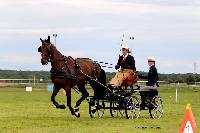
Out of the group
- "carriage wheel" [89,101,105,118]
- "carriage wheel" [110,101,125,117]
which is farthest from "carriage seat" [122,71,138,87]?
"carriage wheel" [89,101,105,118]

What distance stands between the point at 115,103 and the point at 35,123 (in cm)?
442

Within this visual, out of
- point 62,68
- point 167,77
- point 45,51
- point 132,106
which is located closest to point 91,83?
point 132,106

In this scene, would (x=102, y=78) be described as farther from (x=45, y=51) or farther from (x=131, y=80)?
(x=45, y=51)

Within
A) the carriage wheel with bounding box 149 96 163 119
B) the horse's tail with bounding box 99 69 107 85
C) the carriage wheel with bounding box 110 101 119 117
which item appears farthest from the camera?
the horse's tail with bounding box 99 69 107 85

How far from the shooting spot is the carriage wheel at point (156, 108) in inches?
908

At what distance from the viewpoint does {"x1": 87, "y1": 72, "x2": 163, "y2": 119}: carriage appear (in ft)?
73.4

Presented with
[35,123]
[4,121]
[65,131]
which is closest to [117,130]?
[65,131]

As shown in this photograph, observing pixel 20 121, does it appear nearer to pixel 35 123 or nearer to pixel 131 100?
pixel 35 123

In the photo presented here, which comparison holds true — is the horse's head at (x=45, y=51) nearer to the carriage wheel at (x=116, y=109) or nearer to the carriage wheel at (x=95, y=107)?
the carriage wheel at (x=95, y=107)

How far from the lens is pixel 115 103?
75.3 feet

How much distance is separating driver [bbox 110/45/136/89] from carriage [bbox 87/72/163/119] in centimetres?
17

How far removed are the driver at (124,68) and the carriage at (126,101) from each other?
17cm

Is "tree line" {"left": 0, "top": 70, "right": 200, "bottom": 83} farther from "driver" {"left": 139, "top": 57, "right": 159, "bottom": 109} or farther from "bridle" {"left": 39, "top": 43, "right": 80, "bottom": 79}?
"bridle" {"left": 39, "top": 43, "right": 80, "bottom": 79}

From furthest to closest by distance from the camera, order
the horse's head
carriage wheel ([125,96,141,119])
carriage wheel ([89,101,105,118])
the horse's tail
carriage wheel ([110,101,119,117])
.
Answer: the horse's tail < carriage wheel ([89,101,105,118]) < carriage wheel ([110,101,119,117]) < carriage wheel ([125,96,141,119]) < the horse's head
